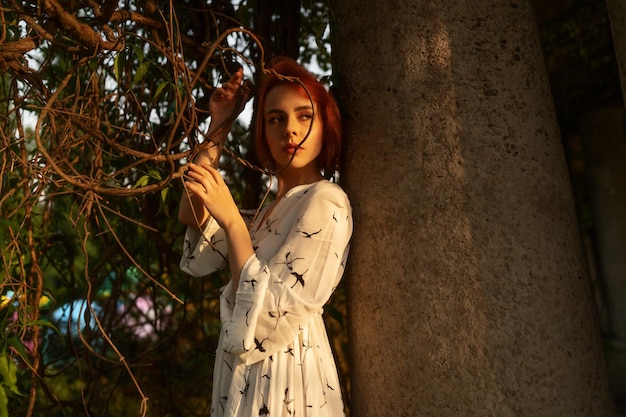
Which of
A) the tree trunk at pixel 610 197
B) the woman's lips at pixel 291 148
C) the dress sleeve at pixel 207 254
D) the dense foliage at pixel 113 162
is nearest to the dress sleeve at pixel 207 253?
the dress sleeve at pixel 207 254

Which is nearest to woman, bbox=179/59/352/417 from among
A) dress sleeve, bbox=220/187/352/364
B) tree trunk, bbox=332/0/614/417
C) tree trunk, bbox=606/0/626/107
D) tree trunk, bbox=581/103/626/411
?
dress sleeve, bbox=220/187/352/364

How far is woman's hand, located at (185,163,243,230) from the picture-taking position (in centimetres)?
156

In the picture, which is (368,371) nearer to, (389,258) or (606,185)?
(389,258)

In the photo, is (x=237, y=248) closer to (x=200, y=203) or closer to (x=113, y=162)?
(x=200, y=203)

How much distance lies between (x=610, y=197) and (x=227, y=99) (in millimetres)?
2930

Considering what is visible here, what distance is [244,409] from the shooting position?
148cm

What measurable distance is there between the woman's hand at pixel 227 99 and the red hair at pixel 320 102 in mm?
52

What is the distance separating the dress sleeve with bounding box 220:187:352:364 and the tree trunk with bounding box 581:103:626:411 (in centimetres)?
288

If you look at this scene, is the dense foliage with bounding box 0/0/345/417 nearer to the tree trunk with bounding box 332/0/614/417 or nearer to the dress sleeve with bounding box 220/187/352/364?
the dress sleeve with bounding box 220/187/352/364

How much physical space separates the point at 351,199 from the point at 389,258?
0.21 metres

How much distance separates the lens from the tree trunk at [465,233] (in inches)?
54.8

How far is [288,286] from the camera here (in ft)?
4.76

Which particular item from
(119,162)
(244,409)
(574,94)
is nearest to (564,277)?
(244,409)

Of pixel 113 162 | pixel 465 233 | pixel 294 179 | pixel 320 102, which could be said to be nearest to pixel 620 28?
pixel 465 233
